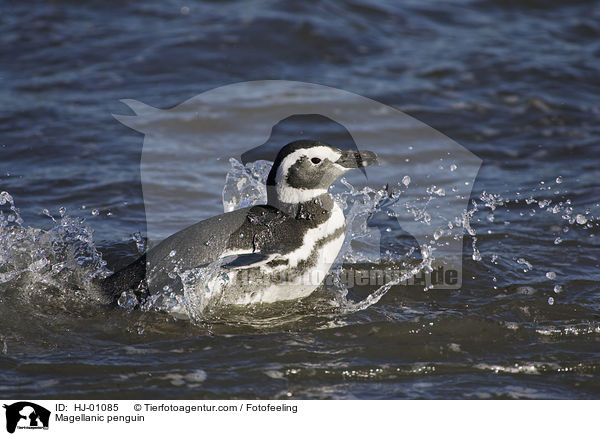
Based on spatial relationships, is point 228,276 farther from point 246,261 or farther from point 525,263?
point 525,263

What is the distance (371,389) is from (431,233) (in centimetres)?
276

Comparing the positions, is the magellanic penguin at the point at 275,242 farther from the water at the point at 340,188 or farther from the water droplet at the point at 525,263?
the water droplet at the point at 525,263

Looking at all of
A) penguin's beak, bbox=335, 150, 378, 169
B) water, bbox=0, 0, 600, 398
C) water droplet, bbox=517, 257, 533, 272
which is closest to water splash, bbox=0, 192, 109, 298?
water, bbox=0, 0, 600, 398

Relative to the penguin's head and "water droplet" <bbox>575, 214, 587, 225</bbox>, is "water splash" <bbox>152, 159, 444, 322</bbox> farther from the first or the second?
"water droplet" <bbox>575, 214, 587, 225</bbox>

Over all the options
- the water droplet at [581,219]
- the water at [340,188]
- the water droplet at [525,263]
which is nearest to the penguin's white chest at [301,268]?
the water at [340,188]

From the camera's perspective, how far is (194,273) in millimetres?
5020

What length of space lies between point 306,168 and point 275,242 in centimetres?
57

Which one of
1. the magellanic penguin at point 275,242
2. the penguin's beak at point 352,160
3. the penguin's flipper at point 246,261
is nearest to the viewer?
the penguin's flipper at point 246,261

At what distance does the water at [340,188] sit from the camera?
4.74 meters

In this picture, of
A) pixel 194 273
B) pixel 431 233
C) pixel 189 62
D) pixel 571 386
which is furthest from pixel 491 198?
pixel 189 62
